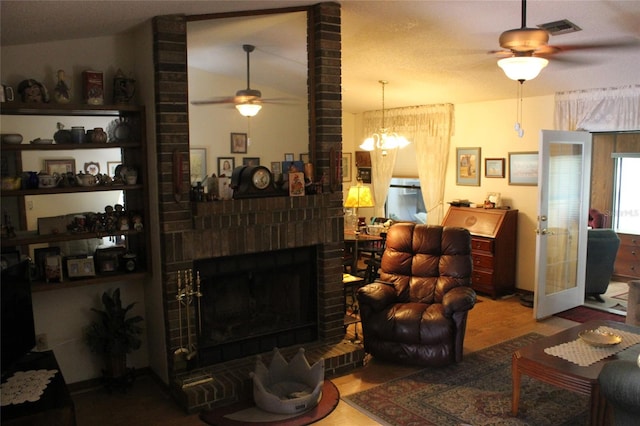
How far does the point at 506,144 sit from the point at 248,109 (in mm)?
3445

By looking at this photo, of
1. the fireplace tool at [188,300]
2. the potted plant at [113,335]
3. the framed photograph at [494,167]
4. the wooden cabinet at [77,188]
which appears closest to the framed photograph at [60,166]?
the wooden cabinet at [77,188]

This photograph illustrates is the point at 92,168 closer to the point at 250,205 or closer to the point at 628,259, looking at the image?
the point at 250,205

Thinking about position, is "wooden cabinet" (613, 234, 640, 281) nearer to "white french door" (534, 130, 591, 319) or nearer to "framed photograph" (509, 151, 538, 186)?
"white french door" (534, 130, 591, 319)

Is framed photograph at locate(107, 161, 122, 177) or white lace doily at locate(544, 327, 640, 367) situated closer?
white lace doily at locate(544, 327, 640, 367)

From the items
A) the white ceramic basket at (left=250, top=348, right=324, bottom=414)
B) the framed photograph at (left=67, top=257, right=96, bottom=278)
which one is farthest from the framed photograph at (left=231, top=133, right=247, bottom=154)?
the white ceramic basket at (left=250, top=348, right=324, bottom=414)

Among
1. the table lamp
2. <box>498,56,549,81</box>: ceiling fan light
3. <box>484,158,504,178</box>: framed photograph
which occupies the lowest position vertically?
the table lamp

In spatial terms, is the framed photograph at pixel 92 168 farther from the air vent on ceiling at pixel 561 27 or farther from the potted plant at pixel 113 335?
the air vent on ceiling at pixel 561 27

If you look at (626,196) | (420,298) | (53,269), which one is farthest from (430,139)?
(53,269)

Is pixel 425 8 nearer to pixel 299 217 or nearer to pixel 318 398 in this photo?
pixel 299 217

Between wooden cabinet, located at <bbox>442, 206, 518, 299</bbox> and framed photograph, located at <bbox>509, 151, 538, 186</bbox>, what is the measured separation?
37 centimetres

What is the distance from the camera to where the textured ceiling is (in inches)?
126

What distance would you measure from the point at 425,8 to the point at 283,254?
2066 mm

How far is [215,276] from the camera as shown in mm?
3934

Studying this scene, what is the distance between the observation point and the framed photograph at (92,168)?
3750mm
